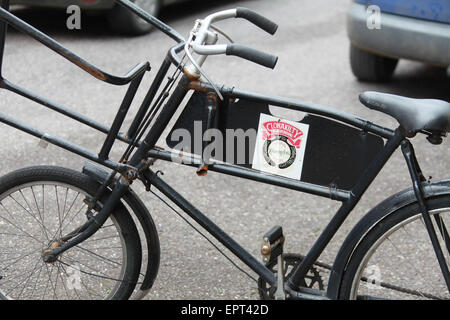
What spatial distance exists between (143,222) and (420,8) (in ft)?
10.3

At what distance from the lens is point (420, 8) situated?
4.83 meters

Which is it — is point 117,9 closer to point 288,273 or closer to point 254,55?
point 288,273

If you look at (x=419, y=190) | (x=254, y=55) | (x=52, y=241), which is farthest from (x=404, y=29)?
(x=52, y=241)

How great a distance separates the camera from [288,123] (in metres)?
2.31

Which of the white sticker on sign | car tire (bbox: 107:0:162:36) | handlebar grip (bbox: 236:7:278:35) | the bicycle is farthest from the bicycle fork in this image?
car tire (bbox: 107:0:162:36)

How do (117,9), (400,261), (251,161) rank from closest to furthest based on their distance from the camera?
(251,161) → (400,261) → (117,9)

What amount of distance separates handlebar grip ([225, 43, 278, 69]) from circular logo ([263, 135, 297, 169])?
0.34 meters

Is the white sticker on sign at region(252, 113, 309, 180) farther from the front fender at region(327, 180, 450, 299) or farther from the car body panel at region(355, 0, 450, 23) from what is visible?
the car body panel at region(355, 0, 450, 23)

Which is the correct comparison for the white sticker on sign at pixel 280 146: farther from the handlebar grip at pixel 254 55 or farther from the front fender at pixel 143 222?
the front fender at pixel 143 222

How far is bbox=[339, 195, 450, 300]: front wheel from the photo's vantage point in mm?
2236

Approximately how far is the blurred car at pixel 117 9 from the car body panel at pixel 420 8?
2.61m

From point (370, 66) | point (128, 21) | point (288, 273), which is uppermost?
point (128, 21)

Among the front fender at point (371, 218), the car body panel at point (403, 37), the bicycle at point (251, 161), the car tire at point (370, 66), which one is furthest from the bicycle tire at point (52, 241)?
the car tire at point (370, 66)
